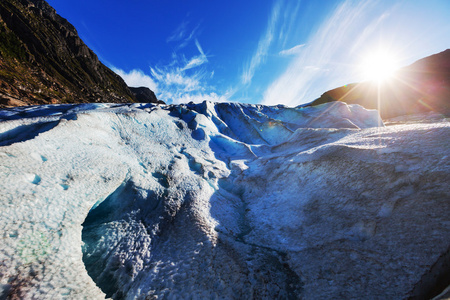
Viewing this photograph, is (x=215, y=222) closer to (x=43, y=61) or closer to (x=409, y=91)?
(x=409, y=91)

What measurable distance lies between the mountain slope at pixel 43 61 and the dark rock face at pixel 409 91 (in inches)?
2887

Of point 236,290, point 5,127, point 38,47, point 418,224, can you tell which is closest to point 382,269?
point 418,224

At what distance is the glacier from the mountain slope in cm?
4297

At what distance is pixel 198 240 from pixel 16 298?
371 centimetres

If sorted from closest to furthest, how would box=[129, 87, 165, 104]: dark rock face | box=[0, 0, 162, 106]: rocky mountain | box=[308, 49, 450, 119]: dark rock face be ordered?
box=[308, 49, 450, 119]: dark rock face
box=[0, 0, 162, 106]: rocky mountain
box=[129, 87, 165, 104]: dark rock face

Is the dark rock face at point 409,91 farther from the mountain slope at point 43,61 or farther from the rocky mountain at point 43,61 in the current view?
the rocky mountain at point 43,61

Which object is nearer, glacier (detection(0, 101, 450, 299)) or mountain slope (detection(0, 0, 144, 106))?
glacier (detection(0, 101, 450, 299))

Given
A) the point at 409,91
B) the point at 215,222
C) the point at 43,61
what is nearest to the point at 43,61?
the point at 43,61

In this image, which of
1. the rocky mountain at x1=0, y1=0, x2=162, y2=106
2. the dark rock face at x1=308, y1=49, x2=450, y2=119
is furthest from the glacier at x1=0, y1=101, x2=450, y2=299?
the dark rock face at x1=308, y1=49, x2=450, y2=119

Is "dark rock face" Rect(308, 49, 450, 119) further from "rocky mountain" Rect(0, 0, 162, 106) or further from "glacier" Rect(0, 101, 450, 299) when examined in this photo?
"rocky mountain" Rect(0, 0, 162, 106)

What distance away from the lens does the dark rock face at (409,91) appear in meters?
41.5

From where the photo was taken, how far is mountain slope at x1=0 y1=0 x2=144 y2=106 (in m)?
41.8

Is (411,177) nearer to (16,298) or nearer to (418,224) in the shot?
(418,224)

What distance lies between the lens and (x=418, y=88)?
46.8 meters
